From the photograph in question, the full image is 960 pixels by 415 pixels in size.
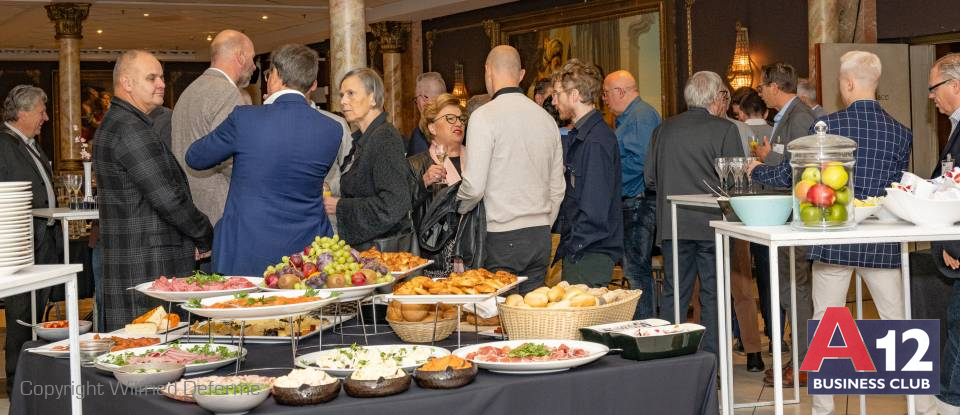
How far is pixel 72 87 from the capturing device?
44.7 feet

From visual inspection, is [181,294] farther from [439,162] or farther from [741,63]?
[741,63]

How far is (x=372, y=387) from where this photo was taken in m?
2.35

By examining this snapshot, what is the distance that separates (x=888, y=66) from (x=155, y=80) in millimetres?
6329

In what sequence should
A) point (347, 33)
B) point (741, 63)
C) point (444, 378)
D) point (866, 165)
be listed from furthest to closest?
1. point (741, 63)
2. point (347, 33)
3. point (866, 165)
4. point (444, 378)

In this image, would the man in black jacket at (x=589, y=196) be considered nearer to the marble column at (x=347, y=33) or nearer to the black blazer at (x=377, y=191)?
the black blazer at (x=377, y=191)

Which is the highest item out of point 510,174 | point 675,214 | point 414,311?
point 510,174

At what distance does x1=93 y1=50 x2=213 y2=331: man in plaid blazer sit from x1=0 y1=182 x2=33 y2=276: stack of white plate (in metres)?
1.63

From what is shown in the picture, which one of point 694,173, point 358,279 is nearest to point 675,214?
point 694,173

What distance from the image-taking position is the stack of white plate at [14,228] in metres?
2.35

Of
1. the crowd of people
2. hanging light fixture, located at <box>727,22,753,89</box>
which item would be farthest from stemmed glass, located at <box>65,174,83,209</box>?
hanging light fixture, located at <box>727,22,753,89</box>

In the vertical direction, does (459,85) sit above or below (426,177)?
above

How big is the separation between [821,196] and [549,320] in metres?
0.93

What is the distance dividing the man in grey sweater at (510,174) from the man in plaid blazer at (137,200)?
3.84 ft

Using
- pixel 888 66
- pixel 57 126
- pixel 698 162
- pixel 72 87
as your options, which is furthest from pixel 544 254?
pixel 57 126
